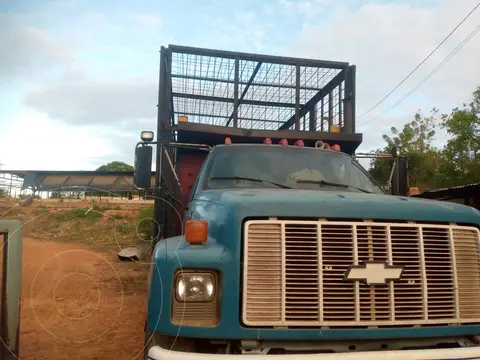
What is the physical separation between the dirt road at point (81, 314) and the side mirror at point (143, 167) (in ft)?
2.81

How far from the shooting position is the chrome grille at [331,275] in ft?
8.53

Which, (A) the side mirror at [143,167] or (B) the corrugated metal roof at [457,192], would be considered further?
(B) the corrugated metal roof at [457,192]

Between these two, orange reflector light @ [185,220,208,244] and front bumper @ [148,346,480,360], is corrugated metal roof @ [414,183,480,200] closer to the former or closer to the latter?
front bumper @ [148,346,480,360]

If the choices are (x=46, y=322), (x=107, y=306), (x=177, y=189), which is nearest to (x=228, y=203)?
(x=177, y=189)

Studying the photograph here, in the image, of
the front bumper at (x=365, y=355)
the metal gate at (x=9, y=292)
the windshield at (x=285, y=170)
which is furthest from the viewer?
the windshield at (x=285, y=170)

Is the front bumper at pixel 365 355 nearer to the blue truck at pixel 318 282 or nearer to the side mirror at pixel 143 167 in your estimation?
the blue truck at pixel 318 282

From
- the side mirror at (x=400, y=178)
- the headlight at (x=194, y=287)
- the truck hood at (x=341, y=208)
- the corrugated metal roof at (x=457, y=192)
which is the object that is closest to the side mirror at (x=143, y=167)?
the truck hood at (x=341, y=208)

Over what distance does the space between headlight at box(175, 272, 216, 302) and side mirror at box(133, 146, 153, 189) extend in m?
2.03

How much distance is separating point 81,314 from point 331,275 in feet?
15.3

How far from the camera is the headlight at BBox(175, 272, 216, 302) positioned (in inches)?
103

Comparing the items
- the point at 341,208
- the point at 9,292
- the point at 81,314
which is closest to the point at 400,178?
the point at 341,208

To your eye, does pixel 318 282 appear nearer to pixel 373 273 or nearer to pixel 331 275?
pixel 331 275

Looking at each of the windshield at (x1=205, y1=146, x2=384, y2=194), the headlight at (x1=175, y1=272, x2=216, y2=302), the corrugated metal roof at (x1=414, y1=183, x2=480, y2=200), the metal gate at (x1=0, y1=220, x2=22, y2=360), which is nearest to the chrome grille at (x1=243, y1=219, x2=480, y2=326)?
the headlight at (x1=175, y1=272, x2=216, y2=302)

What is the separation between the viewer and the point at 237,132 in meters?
5.94
